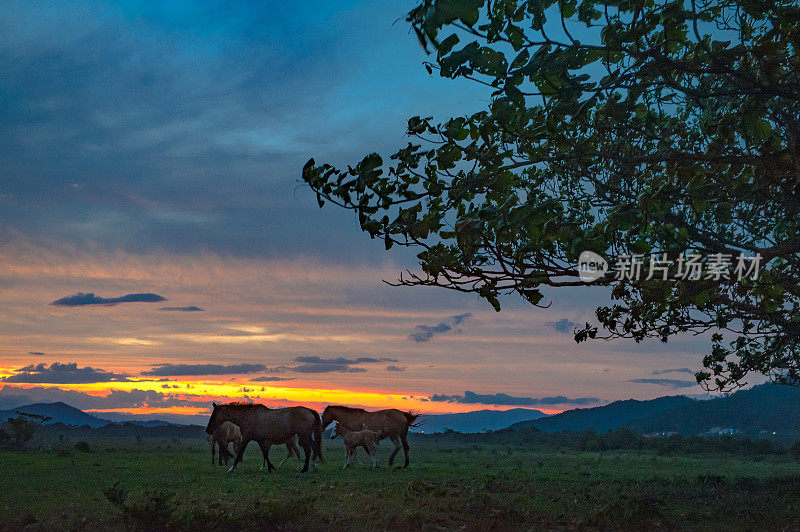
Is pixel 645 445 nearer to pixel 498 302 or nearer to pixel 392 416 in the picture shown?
pixel 392 416

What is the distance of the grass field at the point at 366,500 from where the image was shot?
13.0m

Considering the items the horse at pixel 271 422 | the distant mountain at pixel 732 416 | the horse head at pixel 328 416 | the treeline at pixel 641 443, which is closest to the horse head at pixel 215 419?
the horse at pixel 271 422

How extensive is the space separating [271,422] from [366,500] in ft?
37.2

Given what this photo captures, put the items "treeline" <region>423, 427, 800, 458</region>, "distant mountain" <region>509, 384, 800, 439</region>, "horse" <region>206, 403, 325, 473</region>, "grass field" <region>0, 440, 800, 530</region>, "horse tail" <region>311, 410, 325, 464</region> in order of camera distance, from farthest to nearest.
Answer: "distant mountain" <region>509, 384, 800, 439</region>
"treeline" <region>423, 427, 800, 458</region>
"horse tail" <region>311, 410, 325, 464</region>
"horse" <region>206, 403, 325, 473</region>
"grass field" <region>0, 440, 800, 530</region>

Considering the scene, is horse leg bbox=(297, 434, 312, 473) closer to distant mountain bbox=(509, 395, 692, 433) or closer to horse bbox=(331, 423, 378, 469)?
horse bbox=(331, 423, 378, 469)

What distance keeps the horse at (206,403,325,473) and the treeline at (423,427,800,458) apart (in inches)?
1656

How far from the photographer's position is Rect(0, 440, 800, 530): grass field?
42.6 feet

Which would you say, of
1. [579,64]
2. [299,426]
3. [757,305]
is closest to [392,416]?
[299,426]

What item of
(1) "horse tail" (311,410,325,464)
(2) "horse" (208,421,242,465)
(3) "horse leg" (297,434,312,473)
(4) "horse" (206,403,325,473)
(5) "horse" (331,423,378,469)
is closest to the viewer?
(3) "horse leg" (297,434,312,473)

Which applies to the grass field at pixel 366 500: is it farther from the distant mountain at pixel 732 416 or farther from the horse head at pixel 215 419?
the distant mountain at pixel 732 416

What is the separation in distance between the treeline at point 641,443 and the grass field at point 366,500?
3727 cm

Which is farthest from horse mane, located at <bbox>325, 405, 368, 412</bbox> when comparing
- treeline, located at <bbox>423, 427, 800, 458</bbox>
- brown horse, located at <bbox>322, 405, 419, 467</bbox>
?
treeline, located at <bbox>423, 427, 800, 458</bbox>

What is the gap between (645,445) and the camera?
Result: 219ft

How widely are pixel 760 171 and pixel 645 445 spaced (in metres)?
59.4
